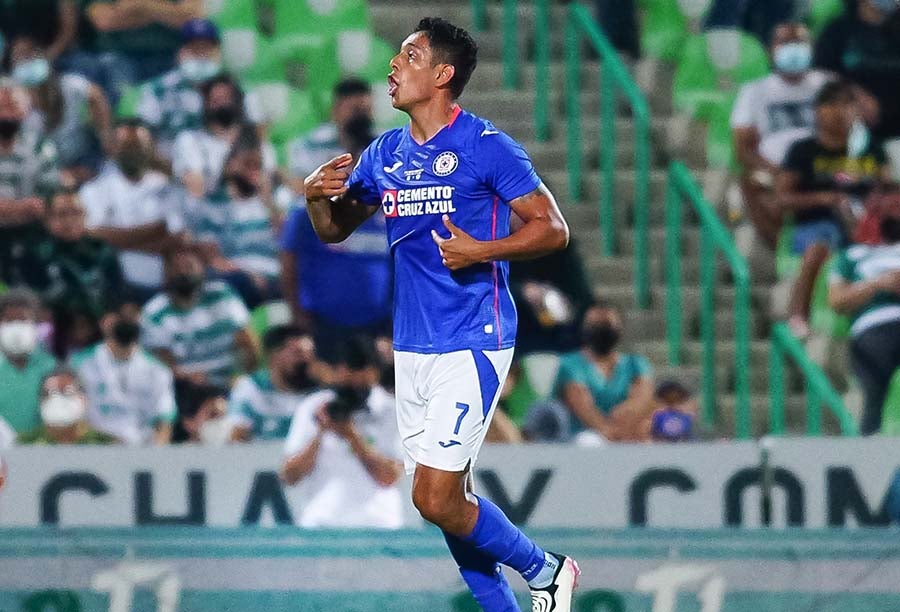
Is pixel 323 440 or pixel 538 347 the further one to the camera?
pixel 538 347

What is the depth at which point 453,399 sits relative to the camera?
6.05 m

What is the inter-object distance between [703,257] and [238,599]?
15.9 feet

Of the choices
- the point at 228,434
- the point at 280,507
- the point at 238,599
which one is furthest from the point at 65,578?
the point at 228,434

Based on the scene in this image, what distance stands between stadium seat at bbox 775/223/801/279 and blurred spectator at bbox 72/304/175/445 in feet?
12.4

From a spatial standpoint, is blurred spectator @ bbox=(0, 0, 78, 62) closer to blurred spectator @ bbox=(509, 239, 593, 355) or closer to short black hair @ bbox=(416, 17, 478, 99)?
blurred spectator @ bbox=(509, 239, 593, 355)

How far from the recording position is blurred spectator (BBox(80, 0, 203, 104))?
38.2 ft

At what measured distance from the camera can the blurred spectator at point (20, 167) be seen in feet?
35.2

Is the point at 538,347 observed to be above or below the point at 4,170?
below

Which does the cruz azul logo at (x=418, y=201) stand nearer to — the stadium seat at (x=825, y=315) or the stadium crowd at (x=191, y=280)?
the stadium crowd at (x=191, y=280)

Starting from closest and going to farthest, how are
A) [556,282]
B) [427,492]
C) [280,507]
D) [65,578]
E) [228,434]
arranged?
[427,492] < [65,578] < [280,507] < [228,434] < [556,282]

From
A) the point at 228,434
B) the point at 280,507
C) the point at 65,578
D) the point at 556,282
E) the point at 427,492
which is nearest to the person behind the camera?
the point at 427,492

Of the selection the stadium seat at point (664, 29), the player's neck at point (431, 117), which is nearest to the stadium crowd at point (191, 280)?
the stadium seat at point (664, 29)

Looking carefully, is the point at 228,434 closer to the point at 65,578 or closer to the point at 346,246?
the point at 346,246

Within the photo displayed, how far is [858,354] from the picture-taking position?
10609mm
